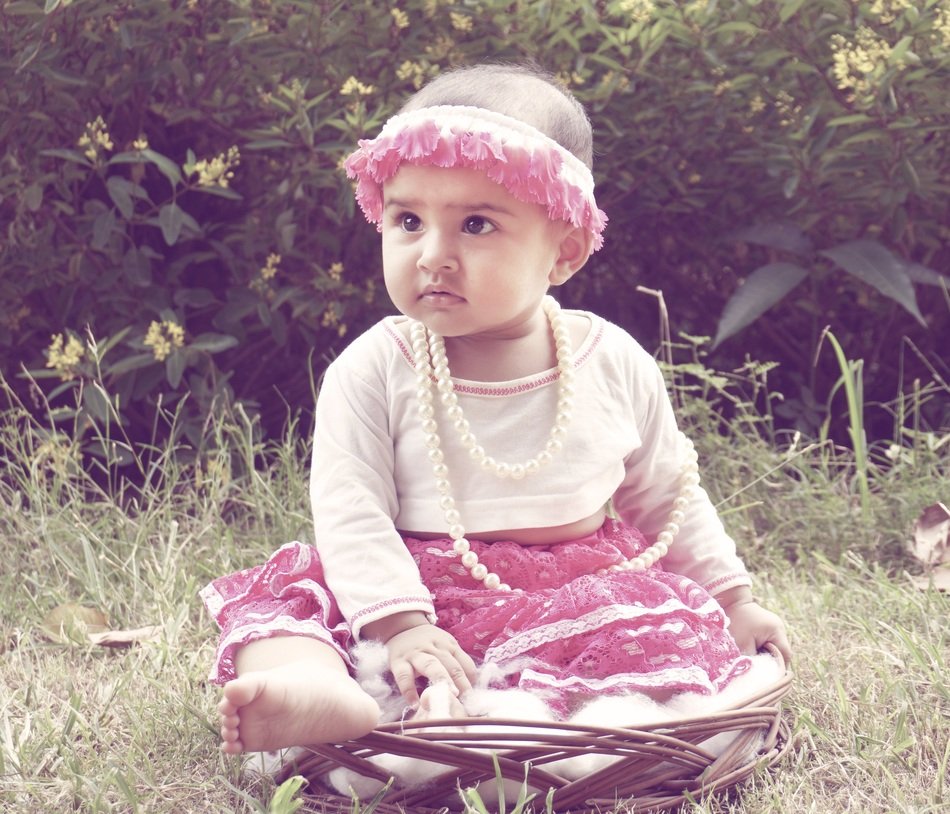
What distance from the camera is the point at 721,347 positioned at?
12.0ft

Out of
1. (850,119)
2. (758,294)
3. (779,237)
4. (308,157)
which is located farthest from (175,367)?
(850,119)

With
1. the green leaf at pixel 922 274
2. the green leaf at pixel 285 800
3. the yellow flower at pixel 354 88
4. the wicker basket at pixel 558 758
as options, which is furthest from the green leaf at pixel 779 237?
the green leaf at pixel 285 800

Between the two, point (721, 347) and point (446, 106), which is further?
point (721, 347)

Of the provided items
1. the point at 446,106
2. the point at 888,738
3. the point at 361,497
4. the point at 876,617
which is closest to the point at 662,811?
the point at 888,738

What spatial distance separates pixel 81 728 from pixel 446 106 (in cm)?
110

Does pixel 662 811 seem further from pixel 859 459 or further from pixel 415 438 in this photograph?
pixel 859 459

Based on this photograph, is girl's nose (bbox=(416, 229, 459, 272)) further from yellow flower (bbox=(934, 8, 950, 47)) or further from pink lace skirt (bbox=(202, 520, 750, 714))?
yellow flower (bbox=(934, 8, 950, 47))

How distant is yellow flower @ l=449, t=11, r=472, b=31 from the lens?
308 cm

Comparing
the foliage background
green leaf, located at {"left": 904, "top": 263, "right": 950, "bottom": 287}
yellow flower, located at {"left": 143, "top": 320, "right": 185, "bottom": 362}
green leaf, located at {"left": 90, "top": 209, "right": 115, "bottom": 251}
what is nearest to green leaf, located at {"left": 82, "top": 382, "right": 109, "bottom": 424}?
the foliage background

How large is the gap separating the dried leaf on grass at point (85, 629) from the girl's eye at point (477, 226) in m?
0.96

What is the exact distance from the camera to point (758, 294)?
323 cm

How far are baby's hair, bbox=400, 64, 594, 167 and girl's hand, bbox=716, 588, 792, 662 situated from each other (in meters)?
0.80

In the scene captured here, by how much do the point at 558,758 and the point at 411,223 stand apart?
82 centimetres

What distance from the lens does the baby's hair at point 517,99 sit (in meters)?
1.99
